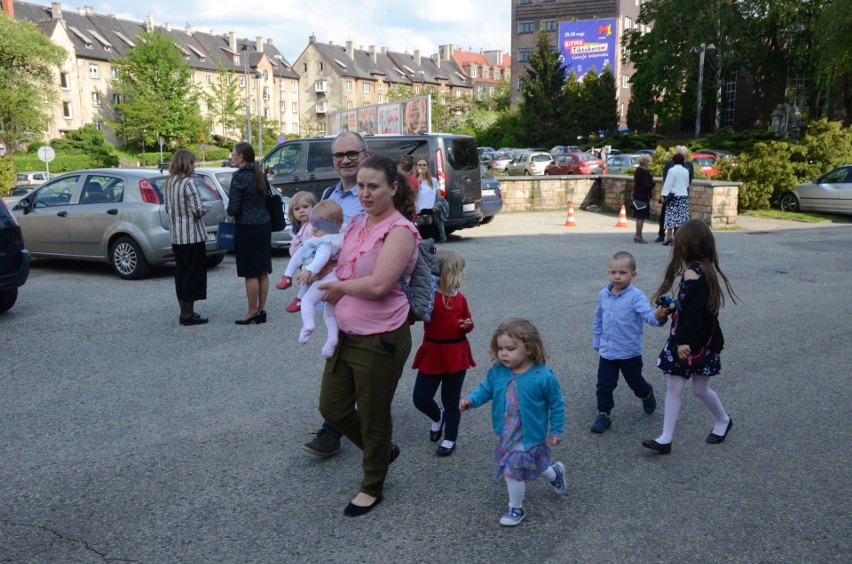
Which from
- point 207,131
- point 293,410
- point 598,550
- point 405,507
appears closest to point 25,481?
point 293,410

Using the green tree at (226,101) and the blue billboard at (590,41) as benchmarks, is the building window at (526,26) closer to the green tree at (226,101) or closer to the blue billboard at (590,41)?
the blue billboard at (590,41)

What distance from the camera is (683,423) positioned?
5.12 meters

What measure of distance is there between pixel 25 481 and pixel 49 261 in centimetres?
942

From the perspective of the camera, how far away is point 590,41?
83.9 m

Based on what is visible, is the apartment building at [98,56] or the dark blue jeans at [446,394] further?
the apartment building at [98,56]

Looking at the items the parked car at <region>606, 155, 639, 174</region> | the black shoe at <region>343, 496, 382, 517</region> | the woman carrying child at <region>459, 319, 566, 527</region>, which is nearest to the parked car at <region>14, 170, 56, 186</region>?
the parked car at <region>606, 155, 639, 174</region>

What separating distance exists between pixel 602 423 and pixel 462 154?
34.2 ft

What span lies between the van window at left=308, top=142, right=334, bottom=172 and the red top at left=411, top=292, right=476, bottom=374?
10645 mm

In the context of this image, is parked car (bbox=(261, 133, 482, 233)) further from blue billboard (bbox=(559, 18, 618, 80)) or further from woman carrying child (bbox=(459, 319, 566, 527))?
blue billboard (bbox=(559, 18, 618, 80))

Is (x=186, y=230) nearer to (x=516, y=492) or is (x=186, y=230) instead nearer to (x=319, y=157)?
(x=516, y=492)

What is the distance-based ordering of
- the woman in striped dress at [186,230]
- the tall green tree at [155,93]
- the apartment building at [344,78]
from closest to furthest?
the woman in striped dress at [186,230] → the tall green tree at [155,93] → the apartment building at [344,78]

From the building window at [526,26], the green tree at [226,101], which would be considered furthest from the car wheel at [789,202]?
the building window at [526,26]

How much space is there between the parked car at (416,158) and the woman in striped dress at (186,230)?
650 centimetres

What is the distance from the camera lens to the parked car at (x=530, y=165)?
3903cm
